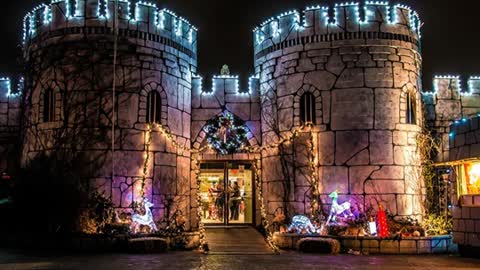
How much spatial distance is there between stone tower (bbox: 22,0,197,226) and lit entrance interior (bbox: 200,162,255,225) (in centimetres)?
118

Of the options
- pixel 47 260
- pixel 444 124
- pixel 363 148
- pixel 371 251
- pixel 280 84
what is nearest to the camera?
pixel 47 260

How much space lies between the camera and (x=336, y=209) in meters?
16.9

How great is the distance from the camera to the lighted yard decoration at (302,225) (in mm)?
16969

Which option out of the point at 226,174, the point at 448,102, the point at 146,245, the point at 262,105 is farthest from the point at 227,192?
the point at 448,102

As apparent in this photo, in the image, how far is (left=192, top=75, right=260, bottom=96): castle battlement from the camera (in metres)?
20.0

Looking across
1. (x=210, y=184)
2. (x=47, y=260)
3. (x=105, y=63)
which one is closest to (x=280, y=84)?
(x=210, y=184)

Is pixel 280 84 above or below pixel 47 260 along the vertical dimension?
above

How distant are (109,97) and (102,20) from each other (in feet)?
8.65

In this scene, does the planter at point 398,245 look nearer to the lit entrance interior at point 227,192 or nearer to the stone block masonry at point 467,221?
the stone block masonry at point 467,221

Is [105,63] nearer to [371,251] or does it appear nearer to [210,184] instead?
[210,184]

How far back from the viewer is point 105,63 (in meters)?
17.7

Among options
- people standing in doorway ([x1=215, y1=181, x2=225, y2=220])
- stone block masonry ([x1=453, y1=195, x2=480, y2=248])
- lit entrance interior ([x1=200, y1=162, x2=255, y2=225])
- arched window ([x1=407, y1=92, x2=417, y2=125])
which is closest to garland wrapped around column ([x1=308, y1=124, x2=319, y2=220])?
lit entrance interior ([x1=200, y1=162, x2=255, y2=225])

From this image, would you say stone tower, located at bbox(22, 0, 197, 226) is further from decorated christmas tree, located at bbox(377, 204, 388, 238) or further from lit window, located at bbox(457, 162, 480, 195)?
lit window, located at bbox(457, 162, 480, 195)

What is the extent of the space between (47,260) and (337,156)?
9454 mm
